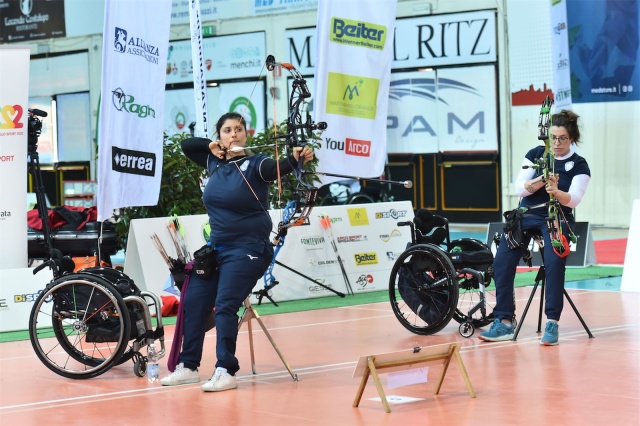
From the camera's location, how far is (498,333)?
30.3 feet

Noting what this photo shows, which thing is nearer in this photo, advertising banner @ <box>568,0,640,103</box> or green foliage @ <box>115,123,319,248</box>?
green foliage @ <box>115,123,319,248</box>

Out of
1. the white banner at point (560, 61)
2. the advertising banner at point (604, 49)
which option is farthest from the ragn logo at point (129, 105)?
the advertising banner at point (604, 49)

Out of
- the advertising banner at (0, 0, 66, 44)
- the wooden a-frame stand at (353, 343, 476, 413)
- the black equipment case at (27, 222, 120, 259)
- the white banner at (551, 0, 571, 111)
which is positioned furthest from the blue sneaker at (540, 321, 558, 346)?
the advertising banner at (0, 0, 66, 44)

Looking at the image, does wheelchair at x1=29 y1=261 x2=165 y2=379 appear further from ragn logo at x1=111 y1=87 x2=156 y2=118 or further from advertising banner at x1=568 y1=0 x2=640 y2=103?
advertising banner at x1=568 y1=0 x2=640 y2=103

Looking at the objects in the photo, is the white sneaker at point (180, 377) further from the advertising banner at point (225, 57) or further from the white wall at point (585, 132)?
the advertising banner at point (225, 57)

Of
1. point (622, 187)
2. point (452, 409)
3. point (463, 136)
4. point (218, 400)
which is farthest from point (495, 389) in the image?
point (463, 136)

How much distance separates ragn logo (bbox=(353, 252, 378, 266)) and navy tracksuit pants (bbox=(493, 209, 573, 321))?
348 cm

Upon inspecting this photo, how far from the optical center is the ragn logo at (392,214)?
43.1ft

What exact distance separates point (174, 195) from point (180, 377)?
5276mm

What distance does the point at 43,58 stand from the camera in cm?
2830

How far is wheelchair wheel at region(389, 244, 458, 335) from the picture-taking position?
371 inches

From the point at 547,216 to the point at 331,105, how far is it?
486cm

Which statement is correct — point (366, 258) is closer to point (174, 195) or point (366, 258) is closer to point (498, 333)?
point (174, 195)

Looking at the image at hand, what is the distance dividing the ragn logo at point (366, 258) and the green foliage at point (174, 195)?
1.80 metres
